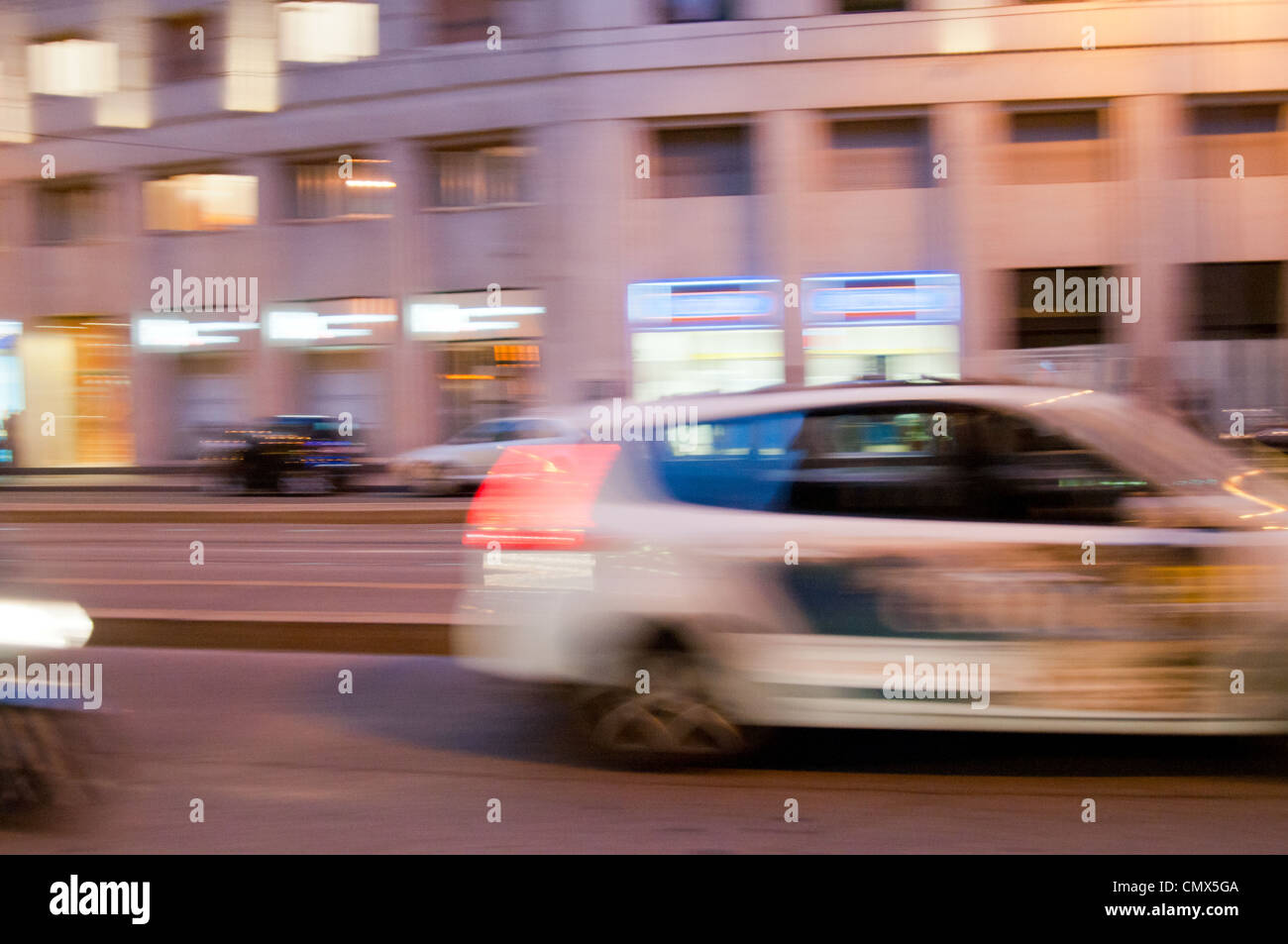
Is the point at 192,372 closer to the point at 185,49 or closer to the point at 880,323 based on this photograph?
the point at 185,49

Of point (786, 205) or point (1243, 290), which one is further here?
point (786, 205)

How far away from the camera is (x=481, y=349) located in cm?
2705

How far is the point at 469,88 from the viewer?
26.5m

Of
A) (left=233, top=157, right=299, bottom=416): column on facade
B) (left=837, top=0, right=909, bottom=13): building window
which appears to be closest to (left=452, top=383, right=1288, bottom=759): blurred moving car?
(left=837, top=0, right=909, bottom=13): building window

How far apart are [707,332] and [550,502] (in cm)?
1859

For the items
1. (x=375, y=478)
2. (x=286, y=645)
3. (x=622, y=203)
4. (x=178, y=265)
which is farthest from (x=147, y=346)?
(x=286, y=645)

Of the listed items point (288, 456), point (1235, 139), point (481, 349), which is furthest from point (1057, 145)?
point (288, 456)

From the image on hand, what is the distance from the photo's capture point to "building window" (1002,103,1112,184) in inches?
922

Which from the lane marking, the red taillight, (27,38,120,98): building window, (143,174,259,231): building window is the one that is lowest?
the lane marking

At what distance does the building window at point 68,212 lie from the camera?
32.1m

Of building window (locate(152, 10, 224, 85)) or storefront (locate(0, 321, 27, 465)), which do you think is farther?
storefront (locate(0, 321, 27, 465))

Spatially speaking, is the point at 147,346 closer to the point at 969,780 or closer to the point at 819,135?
the point at 819,135

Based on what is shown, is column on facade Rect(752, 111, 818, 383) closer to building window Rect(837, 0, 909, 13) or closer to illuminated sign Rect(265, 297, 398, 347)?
building window Rect(837, 0, 909, 13)

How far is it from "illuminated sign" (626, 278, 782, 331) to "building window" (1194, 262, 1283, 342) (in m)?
7.36
